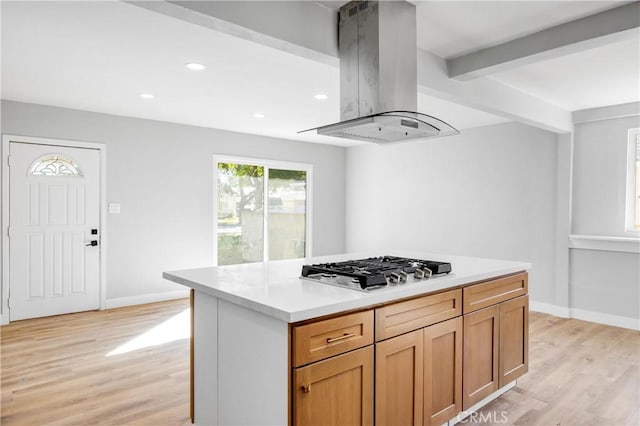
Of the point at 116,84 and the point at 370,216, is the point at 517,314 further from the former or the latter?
the point at 370,216

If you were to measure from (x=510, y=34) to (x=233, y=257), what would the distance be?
470 cm

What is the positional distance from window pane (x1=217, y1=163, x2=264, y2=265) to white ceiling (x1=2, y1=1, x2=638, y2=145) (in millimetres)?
1257

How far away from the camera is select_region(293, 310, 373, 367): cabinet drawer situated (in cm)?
151

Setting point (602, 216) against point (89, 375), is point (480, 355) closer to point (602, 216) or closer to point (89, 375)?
point (89, 375)

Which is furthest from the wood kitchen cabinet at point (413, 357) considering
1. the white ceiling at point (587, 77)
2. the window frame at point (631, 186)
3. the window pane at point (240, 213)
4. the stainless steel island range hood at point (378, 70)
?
the window pane at point (240, 213)

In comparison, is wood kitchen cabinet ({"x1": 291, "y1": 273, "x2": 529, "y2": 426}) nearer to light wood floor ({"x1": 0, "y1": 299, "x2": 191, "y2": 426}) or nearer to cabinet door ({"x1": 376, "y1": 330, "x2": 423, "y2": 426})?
cabinet door ({"x1": 376, "y1": 330, "x2": 423, "y2": 426})

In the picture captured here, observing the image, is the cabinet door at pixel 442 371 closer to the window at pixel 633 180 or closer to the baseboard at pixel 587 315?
the baseboard at pixel 587 315

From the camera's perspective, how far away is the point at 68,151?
4648 mm

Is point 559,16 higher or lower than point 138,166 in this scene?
higher

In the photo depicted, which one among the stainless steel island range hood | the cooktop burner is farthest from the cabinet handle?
the stainless steel island range hood

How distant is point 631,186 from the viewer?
441 centimetres

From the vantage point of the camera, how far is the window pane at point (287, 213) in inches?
259

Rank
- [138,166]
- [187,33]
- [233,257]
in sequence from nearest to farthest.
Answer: [187,33]
[138,166]
[233,257]

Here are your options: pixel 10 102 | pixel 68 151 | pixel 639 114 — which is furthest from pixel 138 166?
pixel 639 114
